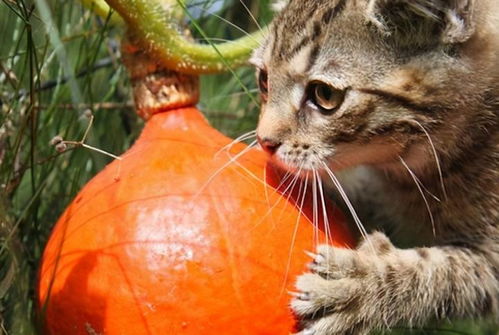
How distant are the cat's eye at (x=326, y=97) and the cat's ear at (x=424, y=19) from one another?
14 cm

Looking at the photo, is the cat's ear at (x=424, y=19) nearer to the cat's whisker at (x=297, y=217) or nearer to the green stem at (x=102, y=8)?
the cat's whisker at (x=297, y=217)

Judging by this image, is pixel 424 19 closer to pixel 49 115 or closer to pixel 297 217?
pixel 297 217

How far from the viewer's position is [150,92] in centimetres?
145

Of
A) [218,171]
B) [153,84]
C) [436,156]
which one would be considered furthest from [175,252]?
[436,156]

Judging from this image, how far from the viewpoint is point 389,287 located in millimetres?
1360

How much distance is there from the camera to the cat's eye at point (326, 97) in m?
1.36

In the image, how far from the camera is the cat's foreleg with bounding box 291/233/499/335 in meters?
1.27

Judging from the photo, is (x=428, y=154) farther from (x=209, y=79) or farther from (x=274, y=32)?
(x=209, y=79)

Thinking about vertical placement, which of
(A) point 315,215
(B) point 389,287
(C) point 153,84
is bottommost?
(B) point 389,287

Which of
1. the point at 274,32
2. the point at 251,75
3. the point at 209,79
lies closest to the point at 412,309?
the point at 274,32

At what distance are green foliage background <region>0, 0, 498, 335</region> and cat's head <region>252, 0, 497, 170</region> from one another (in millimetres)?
183

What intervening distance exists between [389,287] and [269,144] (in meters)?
0.33

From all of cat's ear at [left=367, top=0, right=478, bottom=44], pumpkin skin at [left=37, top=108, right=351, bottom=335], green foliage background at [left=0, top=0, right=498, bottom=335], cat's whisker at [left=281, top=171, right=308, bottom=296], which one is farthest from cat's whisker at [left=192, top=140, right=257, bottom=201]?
cat's ear at [left=367, top=0, right=478, bottom=44]

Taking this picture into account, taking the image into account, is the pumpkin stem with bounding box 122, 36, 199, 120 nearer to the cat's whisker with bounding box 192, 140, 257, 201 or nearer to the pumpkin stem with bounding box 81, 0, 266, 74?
the pumpkin stem with bounding box 81, 0, 266, 74
